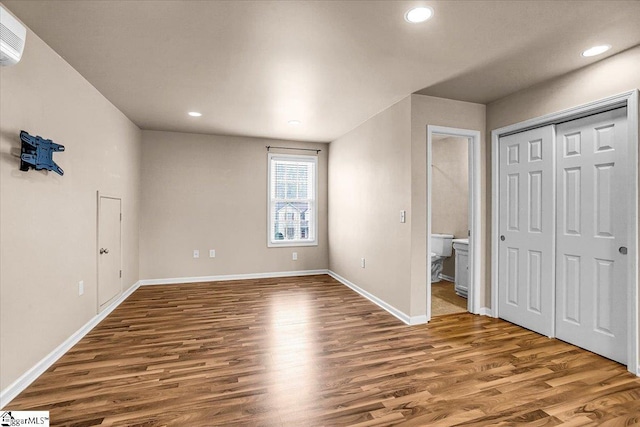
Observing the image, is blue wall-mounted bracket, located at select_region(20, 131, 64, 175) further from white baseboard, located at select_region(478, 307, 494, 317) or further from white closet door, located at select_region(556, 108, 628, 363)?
white baseboard, located at select_region(478, 307, 494, 317)

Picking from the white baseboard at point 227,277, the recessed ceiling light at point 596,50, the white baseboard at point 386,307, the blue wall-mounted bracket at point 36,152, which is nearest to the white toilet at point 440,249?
the white baseboard at point 386,307

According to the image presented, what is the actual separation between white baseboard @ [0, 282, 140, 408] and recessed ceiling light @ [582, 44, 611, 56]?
464 centimetres

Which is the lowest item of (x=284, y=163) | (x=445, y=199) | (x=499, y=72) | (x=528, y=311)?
(x=528, y=311)

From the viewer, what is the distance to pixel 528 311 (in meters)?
3.17

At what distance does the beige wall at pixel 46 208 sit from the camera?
1.95 meters

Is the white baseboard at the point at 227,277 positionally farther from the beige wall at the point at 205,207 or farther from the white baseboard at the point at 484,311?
the white baseboard at the point at 484,311

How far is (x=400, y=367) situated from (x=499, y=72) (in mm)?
2674

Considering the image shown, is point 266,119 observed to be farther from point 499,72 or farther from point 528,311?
point 528,311

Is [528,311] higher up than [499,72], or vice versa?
[499,72]

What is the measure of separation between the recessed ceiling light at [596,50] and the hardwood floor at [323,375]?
244 centimetres

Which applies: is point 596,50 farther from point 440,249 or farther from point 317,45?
point 440,249

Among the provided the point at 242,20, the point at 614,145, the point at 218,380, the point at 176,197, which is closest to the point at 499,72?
the point at 614,145

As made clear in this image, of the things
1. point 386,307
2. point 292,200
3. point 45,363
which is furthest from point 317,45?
point 292,200

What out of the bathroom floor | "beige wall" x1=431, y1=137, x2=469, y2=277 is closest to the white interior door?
the bathroom floor
